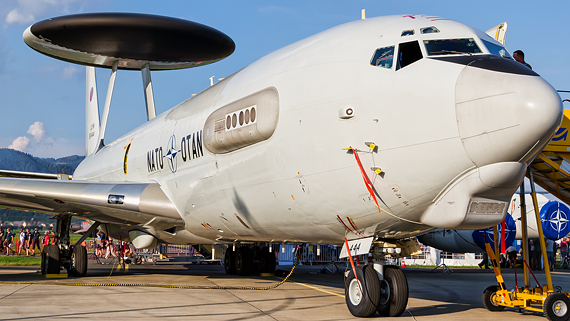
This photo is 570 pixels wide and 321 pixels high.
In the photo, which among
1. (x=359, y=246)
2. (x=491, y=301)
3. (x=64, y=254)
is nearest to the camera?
(x=359, y=246)

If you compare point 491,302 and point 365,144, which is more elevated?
point 365,144

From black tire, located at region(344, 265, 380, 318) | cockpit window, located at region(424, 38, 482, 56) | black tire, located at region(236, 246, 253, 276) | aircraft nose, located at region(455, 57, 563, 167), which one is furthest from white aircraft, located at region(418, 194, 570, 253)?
aircraft nose, located at region(455, 57, 563, 167)

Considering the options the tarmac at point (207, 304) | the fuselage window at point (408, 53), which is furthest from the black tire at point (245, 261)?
the fuselage window at point (408, 53)

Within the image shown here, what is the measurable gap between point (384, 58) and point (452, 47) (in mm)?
1006

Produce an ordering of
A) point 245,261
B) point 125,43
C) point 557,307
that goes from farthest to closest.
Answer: point 125,43 < point 245,261 < point 557,307

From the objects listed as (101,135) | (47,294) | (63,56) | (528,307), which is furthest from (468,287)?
(63,56)

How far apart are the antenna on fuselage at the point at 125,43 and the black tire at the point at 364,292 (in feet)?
65.4

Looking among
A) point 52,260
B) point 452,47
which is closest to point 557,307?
point 452,47

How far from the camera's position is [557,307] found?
28.6 ft

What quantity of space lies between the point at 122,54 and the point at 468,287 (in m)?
23.2

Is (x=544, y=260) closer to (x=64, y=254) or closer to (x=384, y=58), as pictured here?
(x=384, y=58)

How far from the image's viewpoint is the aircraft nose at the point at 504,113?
675 cm

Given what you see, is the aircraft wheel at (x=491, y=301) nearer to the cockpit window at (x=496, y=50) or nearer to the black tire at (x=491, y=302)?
the black tire at (x=491, y=302)

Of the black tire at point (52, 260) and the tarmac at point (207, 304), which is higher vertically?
the black tire at point (52, 260)
